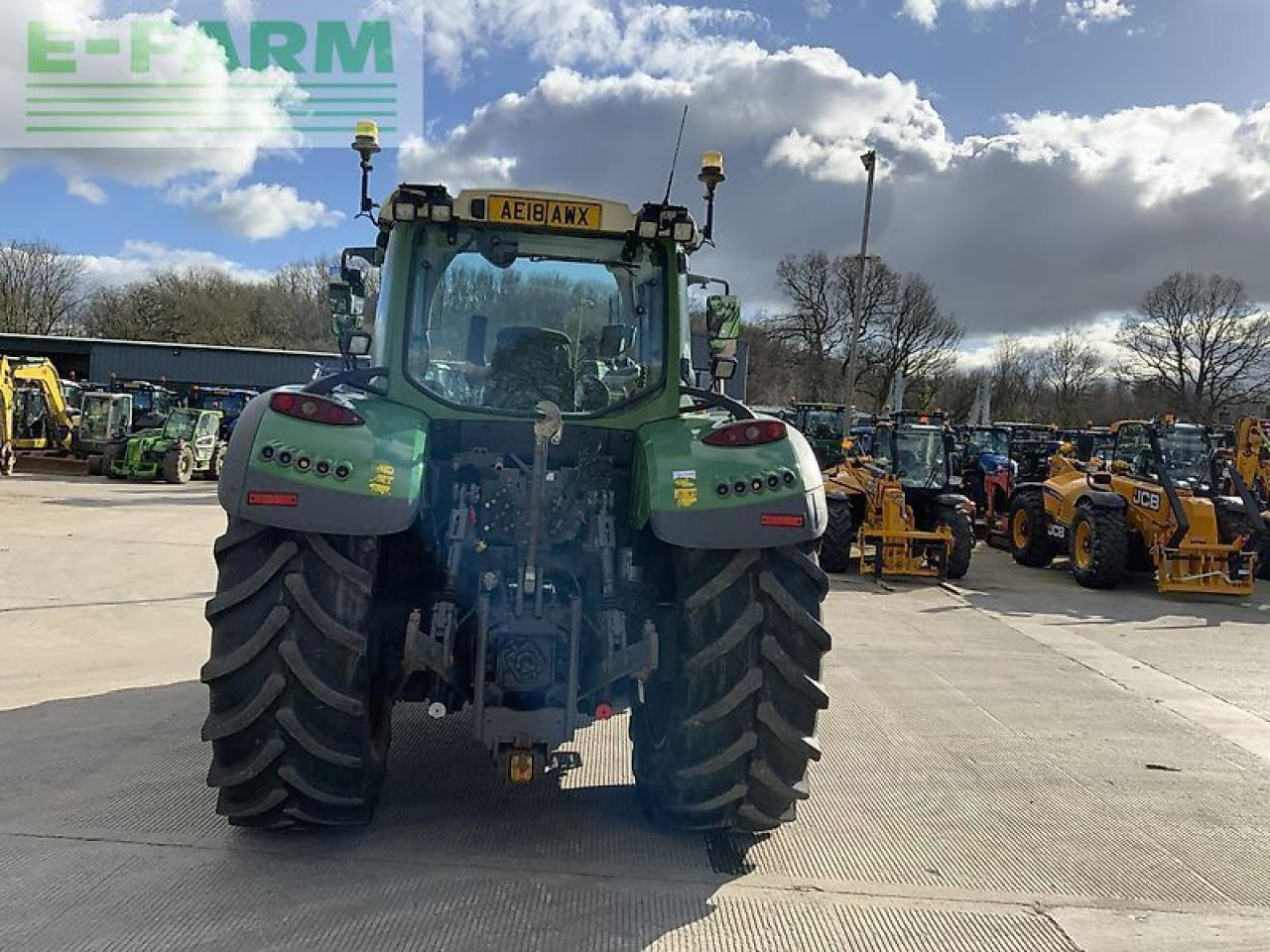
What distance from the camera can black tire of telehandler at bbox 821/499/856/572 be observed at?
11.5 metres

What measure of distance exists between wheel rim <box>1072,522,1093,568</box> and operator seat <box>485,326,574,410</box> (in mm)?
9818

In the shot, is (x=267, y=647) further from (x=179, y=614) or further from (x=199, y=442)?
(x=199, y=442)

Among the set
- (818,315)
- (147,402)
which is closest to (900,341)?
(818,315)

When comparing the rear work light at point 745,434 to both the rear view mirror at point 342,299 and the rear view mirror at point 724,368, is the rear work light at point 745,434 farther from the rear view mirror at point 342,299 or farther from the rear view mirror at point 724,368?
the rear view mirror at point 342,299

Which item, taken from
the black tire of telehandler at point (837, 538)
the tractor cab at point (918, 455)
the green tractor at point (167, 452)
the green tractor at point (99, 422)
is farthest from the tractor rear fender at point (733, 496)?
the green tractor at point (99, 422)

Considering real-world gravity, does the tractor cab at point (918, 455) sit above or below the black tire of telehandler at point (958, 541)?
above

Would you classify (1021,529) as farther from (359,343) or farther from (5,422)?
(5,422)

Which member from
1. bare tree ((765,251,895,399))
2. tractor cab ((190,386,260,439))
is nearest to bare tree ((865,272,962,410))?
bare tree ((765,251,895,399))

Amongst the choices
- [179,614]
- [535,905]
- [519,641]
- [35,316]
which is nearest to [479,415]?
[519,641]

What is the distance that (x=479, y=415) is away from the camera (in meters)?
3.63

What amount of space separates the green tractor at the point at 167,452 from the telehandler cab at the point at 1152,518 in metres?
16.2

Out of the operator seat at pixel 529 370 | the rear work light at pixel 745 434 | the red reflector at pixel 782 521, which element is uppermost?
the operator seat at pixel 529 370

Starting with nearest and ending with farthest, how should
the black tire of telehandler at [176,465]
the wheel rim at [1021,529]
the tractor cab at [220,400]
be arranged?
the wheel rim at [1021,529], the black tire of telehandler at [176,465], the tractor cab at [220,400]

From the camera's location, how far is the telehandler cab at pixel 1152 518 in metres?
11.3
